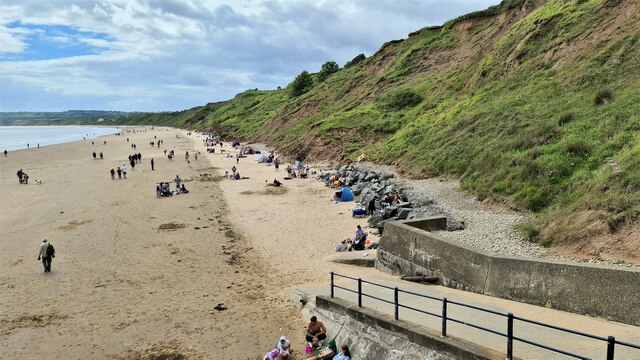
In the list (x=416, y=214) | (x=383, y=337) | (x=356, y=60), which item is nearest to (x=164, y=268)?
(x=416, y=214)

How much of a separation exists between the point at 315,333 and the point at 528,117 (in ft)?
57.3

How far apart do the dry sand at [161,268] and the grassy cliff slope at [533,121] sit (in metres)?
6.79

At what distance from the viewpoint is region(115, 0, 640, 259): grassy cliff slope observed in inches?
504

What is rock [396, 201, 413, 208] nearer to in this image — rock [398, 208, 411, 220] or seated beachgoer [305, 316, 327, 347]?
rock [398, 208, 411, 220]

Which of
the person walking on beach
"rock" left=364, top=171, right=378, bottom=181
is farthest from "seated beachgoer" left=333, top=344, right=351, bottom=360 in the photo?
"rock" left=364, top=171, right=378, bottom=181

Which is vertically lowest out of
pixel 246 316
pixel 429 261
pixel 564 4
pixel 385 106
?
pixel 246 316

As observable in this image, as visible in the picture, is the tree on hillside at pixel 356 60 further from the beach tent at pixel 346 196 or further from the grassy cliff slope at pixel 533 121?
the beach tent at pixel 346 196

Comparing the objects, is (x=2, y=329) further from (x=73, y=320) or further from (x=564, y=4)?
(x=564, y=4)

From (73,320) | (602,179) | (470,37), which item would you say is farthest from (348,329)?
(470,37)

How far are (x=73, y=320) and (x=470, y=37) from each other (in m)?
49.2

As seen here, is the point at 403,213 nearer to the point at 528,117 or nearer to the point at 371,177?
the point at 528,117

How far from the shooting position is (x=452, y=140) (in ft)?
87.4

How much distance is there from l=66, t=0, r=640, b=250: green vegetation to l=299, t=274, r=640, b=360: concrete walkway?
393 cm

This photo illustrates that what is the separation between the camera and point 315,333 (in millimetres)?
10430
